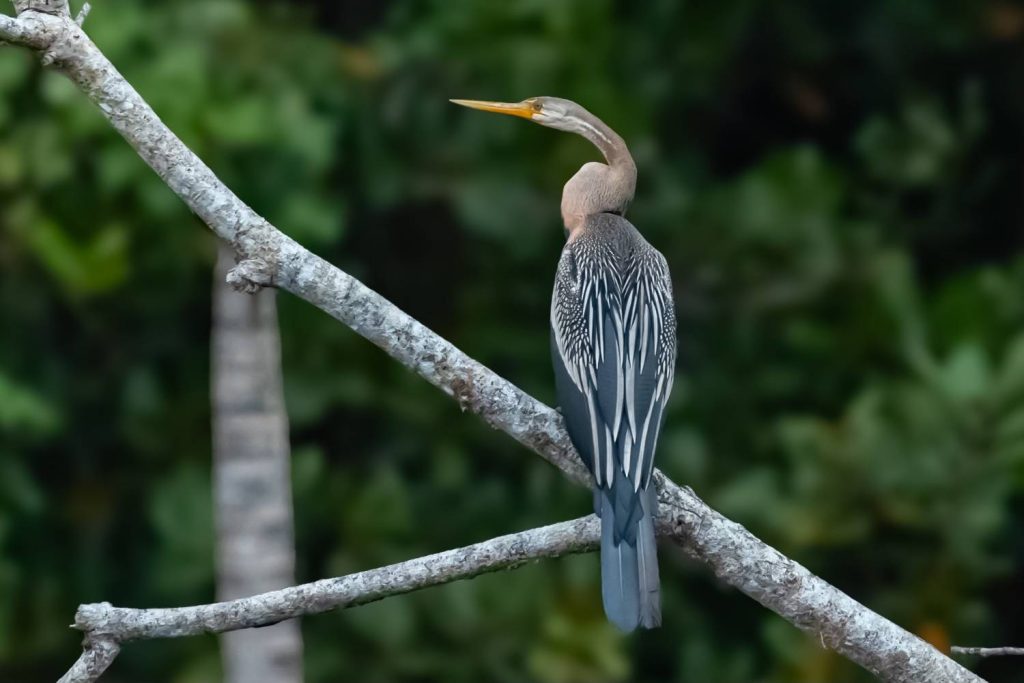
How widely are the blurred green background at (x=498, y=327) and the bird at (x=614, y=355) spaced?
4.10 feet

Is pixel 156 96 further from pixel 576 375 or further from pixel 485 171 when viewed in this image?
pixel 576 375

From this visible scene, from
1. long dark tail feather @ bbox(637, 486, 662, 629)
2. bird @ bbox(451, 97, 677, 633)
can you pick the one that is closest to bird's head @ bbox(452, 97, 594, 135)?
bird @ bbox(451, 97, 677, 633)

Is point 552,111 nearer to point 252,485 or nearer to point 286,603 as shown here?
point 252,485

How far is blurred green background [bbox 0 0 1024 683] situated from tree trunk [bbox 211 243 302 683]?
1.17 m

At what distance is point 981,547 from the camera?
Result: 13.0 ft

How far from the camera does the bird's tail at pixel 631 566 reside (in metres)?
2.04

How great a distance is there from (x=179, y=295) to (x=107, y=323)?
230 mm

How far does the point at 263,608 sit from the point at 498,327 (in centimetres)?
238

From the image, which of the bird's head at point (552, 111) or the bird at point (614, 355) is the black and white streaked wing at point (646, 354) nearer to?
the bird at point (614, 355)

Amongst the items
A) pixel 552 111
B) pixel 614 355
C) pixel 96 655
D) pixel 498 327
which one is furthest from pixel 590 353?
pixel 498 327

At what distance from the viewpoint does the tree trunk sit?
254 centimetres

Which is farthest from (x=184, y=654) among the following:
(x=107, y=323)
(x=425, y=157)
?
(x=425, y=157)

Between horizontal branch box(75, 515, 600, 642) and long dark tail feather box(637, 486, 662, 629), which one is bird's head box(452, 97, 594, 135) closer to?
long dark tail feather box(637, 486, 662, 629)

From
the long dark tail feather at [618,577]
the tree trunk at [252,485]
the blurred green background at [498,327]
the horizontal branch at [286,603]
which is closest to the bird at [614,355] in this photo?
the long dark tail feather at [618,577]
